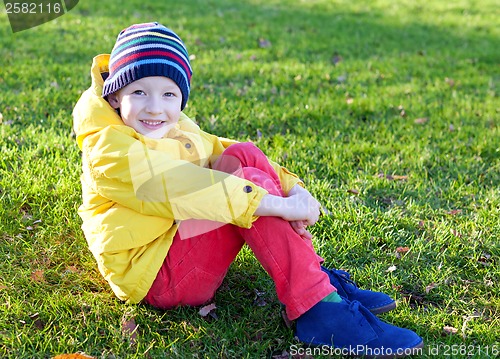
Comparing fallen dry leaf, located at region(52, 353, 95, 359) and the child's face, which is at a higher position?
the child's face

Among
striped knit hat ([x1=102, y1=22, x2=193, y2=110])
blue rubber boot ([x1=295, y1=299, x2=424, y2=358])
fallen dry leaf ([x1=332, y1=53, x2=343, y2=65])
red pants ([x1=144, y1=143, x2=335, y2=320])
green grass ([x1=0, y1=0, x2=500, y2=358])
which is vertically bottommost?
fallen dry leaf ([x1=332, y1=53, x2=343, y2=65])

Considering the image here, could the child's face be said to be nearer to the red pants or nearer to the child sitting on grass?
the child sitting on grass

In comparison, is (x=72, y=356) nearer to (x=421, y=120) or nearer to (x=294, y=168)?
(x=294, y=168)

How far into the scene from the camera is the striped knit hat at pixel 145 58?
2734 mm

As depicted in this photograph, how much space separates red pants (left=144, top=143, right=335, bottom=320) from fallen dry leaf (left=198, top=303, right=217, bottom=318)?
2.2 inches

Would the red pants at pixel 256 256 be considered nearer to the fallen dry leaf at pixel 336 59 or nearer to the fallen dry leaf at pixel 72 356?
the fallen dry leaf at pixel 72 356

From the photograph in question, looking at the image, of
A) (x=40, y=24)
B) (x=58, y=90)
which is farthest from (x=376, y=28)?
(x=58, y=90)

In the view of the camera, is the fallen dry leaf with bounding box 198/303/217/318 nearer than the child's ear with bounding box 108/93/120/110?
No

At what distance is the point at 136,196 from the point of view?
8.68ft

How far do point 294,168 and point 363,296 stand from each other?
1650 millimetres

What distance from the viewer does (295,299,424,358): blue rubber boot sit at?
2.69 m

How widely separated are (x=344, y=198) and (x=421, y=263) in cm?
81

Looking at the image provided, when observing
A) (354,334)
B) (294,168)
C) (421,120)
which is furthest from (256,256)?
(421,120)
